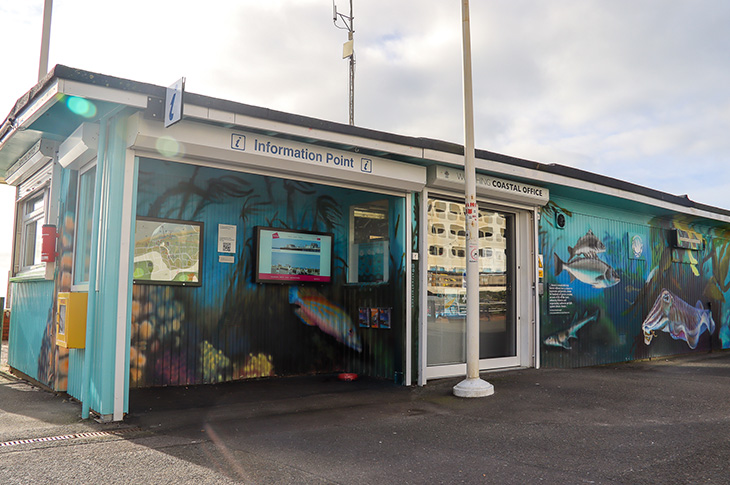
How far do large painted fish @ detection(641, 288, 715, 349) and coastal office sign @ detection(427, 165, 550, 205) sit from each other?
4038 mm

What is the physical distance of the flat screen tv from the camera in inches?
335

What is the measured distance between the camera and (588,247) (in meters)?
10.3

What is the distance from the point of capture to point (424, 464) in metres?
4.32

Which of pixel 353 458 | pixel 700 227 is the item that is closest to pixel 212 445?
pixel 353 458

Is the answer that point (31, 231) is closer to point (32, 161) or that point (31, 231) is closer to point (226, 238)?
point (32, 161)

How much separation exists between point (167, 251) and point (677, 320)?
398 inches

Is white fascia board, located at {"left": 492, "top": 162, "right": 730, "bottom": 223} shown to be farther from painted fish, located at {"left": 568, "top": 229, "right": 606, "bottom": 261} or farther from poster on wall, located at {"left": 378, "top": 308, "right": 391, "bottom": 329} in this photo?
poster on wall, located at {"left": 378, "top": 308, "right": 391, "bottom": 329}

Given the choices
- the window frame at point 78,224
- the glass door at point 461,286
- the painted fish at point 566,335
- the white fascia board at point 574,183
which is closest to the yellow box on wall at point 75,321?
the window frame at point 78,224

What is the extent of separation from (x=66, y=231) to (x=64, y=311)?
1.51 m

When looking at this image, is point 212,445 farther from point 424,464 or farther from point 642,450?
point 642,450

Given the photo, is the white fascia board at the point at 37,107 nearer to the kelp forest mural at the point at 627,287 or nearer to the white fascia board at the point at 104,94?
the white fascia board at the point at 104,94

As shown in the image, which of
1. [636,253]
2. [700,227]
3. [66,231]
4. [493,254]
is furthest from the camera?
[700,227]

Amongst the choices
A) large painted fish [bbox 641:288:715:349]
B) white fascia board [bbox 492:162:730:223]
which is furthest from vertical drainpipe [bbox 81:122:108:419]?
large painted fish [bbox 641:288:715:349]

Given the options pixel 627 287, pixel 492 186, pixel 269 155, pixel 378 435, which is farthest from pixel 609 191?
pixel 378 435
